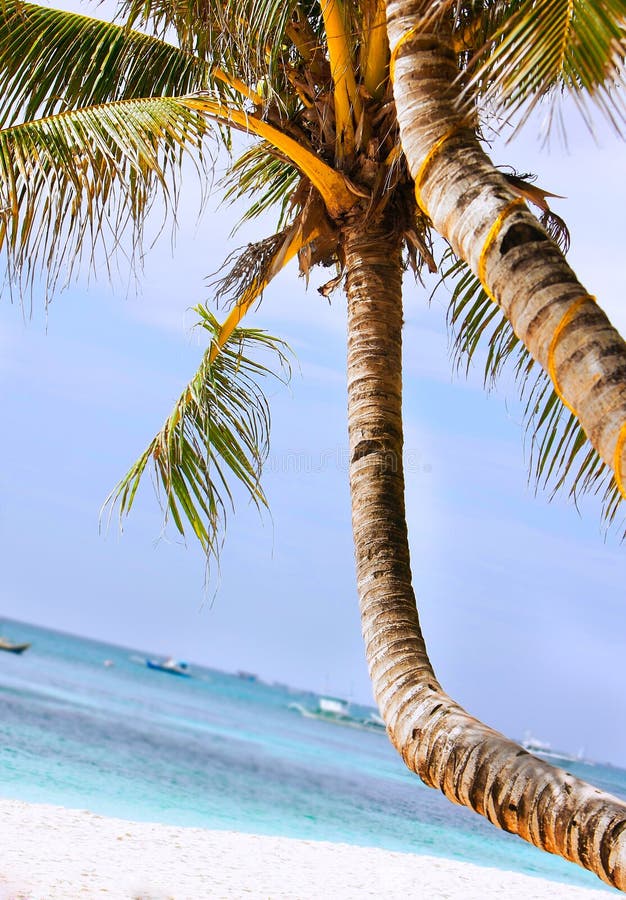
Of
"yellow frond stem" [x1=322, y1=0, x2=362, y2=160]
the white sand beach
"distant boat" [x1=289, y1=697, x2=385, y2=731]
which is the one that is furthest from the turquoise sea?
"distant boat" [x1=289, y1=697, x2=385, y2=731]

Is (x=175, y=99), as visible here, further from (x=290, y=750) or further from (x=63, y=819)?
(x=290, y=750)

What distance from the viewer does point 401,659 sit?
11.3 feet

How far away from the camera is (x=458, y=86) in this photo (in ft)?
10.7

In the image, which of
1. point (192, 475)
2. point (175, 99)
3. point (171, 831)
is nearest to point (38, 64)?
point (175, 99)

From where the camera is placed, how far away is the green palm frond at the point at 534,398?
495cm

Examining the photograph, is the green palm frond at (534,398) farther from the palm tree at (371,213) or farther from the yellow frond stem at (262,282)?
the yellow frond stem at (262,282)

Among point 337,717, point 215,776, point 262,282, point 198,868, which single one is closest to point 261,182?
point 262,282

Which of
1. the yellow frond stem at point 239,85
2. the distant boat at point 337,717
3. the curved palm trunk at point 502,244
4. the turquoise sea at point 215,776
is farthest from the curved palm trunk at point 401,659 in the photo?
the distant boat at point 337,717

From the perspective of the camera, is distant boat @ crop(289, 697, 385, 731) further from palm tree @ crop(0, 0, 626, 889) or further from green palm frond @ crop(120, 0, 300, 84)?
green palm frond @ crop(120, 0, 300, 84)

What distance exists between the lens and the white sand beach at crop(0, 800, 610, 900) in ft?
28.9

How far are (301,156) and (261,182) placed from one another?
1947 millimetres

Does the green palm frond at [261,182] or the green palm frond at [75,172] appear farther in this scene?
the green palm frond at [261,182]

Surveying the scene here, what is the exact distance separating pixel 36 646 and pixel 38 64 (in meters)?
73.5

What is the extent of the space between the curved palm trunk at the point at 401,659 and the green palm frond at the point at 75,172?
1.09 m
